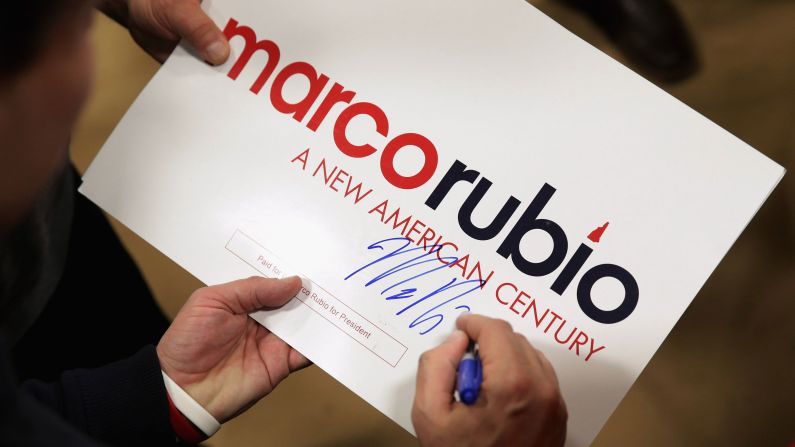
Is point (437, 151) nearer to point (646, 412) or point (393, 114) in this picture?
point (393, 114)

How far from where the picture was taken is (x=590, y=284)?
667 mm

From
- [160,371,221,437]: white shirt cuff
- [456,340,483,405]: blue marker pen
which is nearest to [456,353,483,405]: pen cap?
[456,340,483,405]: blue marker pen

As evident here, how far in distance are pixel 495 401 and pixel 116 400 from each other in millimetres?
366

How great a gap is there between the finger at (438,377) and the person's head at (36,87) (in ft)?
1.15

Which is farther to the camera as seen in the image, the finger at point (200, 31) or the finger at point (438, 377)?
the finger at point (200, 31)

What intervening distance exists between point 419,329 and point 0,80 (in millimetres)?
448

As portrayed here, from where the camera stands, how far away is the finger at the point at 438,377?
589 mm

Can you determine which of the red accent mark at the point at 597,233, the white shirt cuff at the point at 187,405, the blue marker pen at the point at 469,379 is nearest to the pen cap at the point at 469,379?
the blue marker pen at the point at 469,379

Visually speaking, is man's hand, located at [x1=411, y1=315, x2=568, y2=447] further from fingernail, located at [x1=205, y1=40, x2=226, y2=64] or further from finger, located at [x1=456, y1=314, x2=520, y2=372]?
fingernail, located at [x1=205, y1=40, x2=226, y2=64]

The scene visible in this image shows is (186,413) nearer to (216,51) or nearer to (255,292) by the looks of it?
(255,292)

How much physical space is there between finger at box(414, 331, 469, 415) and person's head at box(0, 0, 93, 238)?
0.35m

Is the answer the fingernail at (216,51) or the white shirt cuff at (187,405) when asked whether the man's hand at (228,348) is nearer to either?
the white shirt cuff at (187,405)

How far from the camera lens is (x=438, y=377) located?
59cm

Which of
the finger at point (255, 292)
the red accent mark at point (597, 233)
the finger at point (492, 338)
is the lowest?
the finger at point (255, 292)
